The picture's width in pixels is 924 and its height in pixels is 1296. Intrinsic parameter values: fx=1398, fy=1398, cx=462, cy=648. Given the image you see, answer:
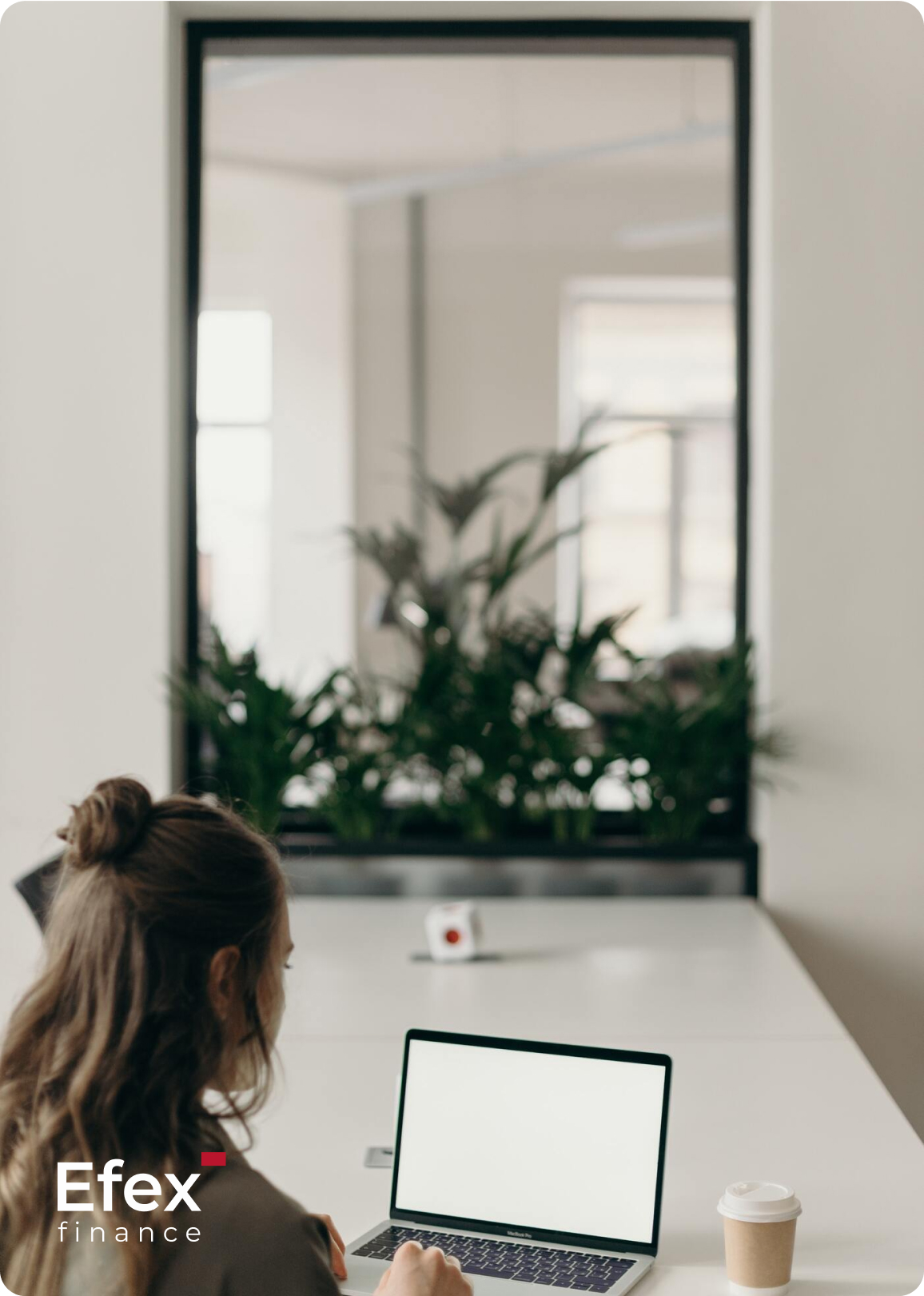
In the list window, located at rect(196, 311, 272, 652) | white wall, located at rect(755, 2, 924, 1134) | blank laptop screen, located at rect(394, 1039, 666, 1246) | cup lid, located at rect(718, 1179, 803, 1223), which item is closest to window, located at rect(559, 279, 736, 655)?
window, located at rect(196, 311, 272, 652)

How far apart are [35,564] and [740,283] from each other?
65.3 inches

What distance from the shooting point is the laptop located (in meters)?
1.30

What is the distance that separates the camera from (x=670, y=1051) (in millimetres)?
1929

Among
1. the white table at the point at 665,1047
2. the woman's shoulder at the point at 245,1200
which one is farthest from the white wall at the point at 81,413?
the woman's shoulder at the point at 245,1200

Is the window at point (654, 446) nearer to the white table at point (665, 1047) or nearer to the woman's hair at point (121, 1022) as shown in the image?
the white table at point (665, 1047)

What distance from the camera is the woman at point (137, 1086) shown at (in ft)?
3.18

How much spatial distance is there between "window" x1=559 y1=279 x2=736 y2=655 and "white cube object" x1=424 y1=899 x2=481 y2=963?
222 inches

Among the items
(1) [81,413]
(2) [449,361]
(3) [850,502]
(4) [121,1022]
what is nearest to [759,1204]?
(4) [121,1022]

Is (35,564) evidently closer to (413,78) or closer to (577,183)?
(413,78)

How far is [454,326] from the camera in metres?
7.89

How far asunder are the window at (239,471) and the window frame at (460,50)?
4.42 metres

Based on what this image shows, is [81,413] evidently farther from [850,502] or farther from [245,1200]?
[245,1200]

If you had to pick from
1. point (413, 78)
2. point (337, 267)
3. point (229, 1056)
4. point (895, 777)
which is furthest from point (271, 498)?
point (229, 1056)

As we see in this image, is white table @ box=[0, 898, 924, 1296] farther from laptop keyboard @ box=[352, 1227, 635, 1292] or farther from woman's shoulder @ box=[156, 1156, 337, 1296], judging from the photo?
woman's shoulder @ box=[156, 1156, 337, 1296]
